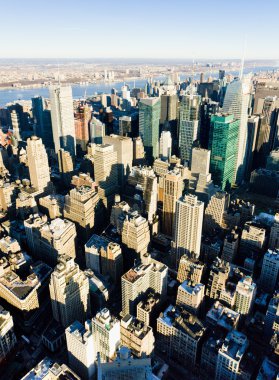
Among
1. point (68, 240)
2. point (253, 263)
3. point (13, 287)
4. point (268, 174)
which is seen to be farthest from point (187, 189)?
point (13, 287)

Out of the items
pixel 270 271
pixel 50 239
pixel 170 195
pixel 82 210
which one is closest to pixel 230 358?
pixel 270 271

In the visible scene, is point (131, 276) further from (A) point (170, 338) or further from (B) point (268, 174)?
(B) point (268, 174)

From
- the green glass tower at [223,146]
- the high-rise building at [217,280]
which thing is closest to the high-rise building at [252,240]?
the high-rise building at [217,280]

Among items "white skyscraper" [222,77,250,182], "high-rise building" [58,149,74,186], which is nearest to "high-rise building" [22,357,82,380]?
"high-rise building" [58,149,74,186]

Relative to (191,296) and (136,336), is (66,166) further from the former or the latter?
(136,336)

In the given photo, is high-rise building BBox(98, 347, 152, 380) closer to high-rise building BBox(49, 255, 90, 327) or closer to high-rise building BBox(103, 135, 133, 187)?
high-rise building BBox(49, 255, 90, 327)

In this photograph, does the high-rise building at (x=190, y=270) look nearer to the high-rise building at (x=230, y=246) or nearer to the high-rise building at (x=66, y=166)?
the high-rise building at (x=230, y=246)
